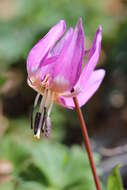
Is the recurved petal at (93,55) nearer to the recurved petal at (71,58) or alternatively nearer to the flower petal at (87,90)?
the recurved petal at (71,58)

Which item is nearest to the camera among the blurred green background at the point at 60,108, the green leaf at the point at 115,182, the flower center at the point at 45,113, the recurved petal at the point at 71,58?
the recurved petal at the point at 71,58

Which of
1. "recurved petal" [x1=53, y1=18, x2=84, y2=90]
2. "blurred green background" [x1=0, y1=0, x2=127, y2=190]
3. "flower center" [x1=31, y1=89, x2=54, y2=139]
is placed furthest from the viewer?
"blurred green background" [x1=0, y1=0, x2=127, y2=190]

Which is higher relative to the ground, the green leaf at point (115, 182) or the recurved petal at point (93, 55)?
the recurved petal at point (93, 55)

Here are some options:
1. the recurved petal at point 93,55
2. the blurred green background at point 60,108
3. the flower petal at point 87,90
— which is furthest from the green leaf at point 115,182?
the blurred green background at point 60,108

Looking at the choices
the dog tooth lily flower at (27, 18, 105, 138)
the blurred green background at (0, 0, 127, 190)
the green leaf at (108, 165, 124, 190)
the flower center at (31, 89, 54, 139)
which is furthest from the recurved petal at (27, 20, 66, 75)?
the blurred green background at (0, 0, 127, 190)

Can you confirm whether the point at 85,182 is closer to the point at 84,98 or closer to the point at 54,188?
the point at 54,188

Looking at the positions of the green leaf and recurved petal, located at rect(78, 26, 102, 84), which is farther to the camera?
the green leaf

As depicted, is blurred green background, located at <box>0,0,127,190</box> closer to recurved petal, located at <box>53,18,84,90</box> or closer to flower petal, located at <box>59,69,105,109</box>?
flower petal, located at <box>59,69,105,109</box>

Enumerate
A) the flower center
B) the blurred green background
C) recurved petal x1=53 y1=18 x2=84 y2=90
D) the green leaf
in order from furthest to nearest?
the blurred green background, the green leaf, the flower center, recurved petal x1=53 y1=18 x2=84 y2=90

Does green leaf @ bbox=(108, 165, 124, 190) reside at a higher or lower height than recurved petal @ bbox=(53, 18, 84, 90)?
lower
